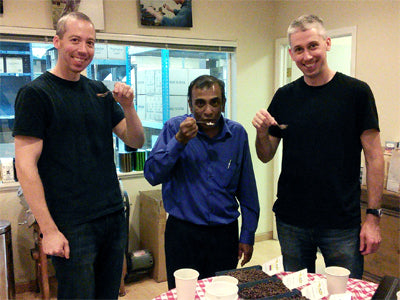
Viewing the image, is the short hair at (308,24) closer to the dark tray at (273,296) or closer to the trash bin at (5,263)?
the dark tray at (273,296)

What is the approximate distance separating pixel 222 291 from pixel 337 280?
37cm

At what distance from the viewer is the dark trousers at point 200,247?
1623mm

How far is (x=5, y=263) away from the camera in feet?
8.60

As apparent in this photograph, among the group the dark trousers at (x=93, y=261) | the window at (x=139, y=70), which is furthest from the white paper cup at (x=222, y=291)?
the window at (x=139, y=70)

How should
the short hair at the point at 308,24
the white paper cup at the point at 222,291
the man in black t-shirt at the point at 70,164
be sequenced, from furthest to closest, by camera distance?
the short hair at the point at 308,24 → the man in black t-shirt at the point at 70,164 → the white paper cup at the point at 222,291

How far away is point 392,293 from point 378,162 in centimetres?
66

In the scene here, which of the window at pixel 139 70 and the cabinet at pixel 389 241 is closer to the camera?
the cabinet at pixel 389 241

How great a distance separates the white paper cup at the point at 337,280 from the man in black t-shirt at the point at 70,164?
2.82 ft

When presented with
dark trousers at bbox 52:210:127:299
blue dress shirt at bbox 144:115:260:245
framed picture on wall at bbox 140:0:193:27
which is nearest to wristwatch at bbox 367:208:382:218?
blue dress shirt at bbox 144:115:260:245

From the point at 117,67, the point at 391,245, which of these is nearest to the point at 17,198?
the point at 117,67

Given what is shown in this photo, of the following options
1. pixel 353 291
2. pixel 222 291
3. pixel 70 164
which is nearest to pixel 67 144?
pixel 70 164

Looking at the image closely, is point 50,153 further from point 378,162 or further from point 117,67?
point 117,67

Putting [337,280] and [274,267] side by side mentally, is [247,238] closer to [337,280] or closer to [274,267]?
[274,267]

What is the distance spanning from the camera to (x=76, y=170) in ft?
4.81
